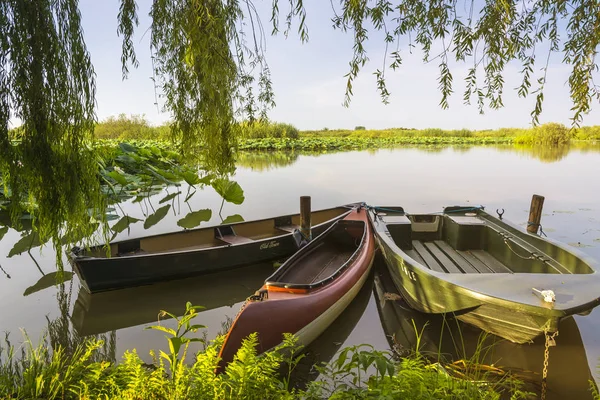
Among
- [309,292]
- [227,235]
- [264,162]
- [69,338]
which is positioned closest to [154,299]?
[69,338]

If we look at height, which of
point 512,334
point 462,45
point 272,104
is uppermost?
point 462,45

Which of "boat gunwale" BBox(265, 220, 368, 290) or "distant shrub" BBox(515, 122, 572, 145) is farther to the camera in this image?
"distant shrub" BBox(515, 122, 572, 145)

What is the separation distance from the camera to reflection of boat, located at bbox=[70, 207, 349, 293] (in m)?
5.23

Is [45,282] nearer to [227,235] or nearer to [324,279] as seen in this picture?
[227,235]

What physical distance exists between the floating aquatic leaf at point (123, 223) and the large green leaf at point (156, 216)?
35cm

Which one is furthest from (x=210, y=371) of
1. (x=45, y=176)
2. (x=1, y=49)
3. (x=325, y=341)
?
(x=325, y=341)

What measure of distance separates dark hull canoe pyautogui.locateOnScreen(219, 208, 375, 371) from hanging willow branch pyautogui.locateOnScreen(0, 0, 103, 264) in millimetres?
1754

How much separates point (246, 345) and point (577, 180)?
1818 centimetres

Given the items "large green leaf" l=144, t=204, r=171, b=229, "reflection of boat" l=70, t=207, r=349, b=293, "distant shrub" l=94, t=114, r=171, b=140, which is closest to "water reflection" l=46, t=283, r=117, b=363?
"reflection of boat" l=70, t=207, r=349, b=293

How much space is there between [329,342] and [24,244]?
22.5ft

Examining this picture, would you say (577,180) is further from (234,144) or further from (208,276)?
(234,144)

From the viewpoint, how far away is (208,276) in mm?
6301

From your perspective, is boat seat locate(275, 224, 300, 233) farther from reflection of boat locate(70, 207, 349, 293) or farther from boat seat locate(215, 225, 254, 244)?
boat seat locate(215, 225, 254, 244)

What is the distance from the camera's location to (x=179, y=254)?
225 inches
